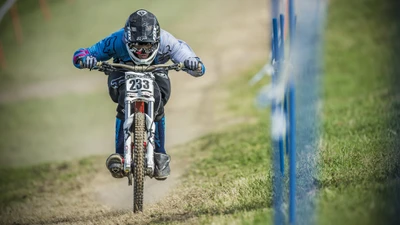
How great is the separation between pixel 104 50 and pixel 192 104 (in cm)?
1010

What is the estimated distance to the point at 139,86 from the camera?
724cm

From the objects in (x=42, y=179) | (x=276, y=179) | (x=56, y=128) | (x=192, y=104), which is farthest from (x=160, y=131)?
(x=56, y=128)

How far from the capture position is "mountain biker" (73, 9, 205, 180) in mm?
7254

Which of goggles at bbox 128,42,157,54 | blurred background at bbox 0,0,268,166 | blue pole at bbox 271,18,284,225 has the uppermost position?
blurred background at bbox 0,0,268,166

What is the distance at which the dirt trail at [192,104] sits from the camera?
9.02 metres

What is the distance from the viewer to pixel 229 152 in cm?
1131

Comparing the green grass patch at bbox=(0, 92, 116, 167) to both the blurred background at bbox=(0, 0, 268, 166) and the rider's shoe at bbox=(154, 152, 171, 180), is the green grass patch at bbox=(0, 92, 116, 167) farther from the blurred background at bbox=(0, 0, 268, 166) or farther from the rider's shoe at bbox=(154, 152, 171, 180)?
the rider's shoe at bbox=(154, 152, 171, 180)

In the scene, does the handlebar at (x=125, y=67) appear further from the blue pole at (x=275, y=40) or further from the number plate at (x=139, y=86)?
the blue pole at (x=275, y=40)

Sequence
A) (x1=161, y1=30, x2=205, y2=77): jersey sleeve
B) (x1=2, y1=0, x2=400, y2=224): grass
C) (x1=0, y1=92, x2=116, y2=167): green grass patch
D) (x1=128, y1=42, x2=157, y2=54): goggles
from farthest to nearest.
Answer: (x1=0, y1=92, x2=116, y2=167): green grass patch, (x1=161, y1=30, x2=205, y2=77): jersey sleeve, (x1=128, y1=42, x2=157, y2=54): goggles, (x1=2, y1=0, x2=400, y2=224): grass

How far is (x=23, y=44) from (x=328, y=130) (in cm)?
1575

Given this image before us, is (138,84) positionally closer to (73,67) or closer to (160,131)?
(160,131)

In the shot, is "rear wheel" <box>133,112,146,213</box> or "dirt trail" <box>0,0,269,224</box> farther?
"dirt trail" <box>0,0,269,224</box>

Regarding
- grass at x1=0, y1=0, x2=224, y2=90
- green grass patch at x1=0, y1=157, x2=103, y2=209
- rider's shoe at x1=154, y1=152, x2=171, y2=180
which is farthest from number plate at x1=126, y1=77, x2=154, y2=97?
grass at x1=0, y1=0, x2=224, y2=90

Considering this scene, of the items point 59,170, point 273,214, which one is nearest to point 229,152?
point 59,170
